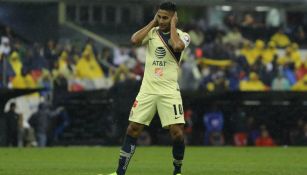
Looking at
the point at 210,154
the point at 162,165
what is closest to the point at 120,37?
the point at 210,154

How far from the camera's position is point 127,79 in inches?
1111

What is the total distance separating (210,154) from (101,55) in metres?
10.9

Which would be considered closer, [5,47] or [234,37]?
[5,47]

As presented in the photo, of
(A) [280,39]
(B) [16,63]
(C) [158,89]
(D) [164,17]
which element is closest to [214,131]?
(B) [16,63]

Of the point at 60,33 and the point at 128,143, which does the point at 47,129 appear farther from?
the point at 128,143

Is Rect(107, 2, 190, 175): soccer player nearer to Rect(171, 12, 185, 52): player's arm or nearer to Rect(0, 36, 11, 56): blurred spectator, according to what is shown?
Rect(171, 12, 185, 52): player's arm

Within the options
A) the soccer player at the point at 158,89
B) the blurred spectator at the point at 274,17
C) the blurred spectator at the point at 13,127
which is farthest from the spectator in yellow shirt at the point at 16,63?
the blurred spectator at the point at 274,17

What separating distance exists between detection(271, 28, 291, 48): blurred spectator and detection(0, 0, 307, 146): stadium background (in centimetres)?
5

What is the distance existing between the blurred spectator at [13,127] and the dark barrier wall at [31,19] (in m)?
7.97

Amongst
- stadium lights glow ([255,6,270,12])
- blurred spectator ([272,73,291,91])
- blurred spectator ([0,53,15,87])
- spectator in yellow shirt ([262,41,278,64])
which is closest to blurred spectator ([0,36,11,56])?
blurred spectator ([0,53,15,87])

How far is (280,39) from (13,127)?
48.5 feet

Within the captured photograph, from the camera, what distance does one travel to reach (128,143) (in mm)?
12867

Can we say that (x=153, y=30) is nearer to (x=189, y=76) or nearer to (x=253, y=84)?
(x=189, y=76)

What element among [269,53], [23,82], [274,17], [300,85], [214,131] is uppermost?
[274,17]
